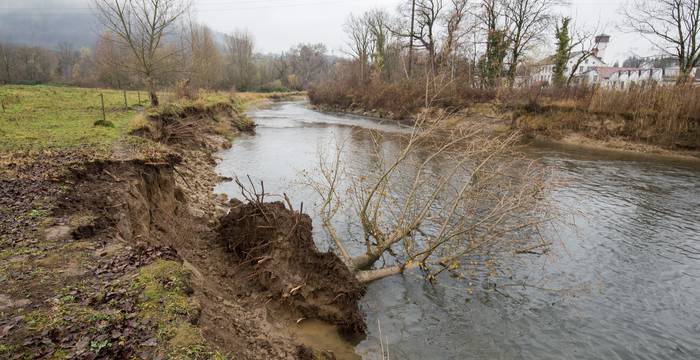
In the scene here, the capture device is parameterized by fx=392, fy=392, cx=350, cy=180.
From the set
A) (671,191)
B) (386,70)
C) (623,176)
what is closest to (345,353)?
(671,191)

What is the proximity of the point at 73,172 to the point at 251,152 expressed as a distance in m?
13.8

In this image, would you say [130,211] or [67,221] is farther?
[130,211]

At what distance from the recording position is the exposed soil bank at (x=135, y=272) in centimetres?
410

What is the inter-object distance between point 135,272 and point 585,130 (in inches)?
1163

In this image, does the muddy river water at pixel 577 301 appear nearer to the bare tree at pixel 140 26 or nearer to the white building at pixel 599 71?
the bare tree at pixel 140 26


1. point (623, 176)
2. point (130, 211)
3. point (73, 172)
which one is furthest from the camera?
point (623, 176)

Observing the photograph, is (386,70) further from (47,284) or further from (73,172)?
(47,284)

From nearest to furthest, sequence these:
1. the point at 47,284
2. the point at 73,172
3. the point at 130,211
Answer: the point at 47,284 → the point at 130,211 → the point at 73,172

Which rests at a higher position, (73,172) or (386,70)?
(386,70)

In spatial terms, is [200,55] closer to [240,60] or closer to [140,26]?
[140,26]

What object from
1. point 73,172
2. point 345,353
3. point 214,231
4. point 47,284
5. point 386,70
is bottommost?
point 345,353

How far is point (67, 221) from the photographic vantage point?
6543mm

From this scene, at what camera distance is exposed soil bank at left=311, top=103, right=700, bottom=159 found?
2327 cm

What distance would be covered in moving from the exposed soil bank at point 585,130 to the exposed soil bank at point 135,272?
1531 centimetres
